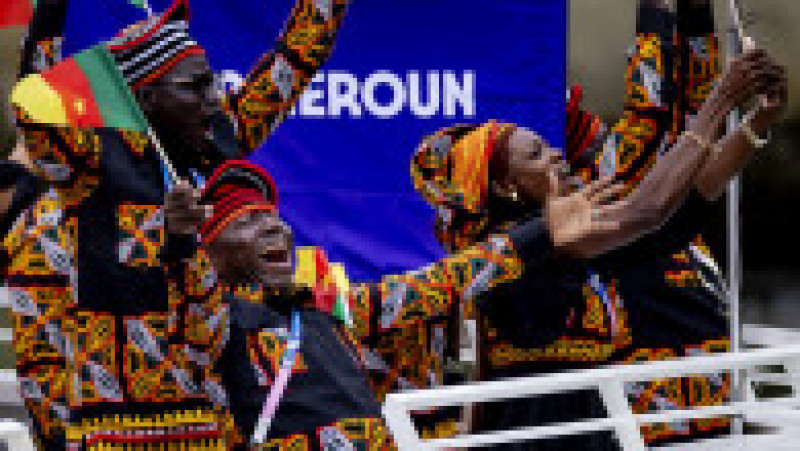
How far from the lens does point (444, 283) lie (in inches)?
156

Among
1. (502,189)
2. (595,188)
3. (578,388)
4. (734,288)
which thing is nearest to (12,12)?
(502,189)

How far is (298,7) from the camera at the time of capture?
4855 mm

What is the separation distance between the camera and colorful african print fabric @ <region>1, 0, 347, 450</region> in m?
4.10

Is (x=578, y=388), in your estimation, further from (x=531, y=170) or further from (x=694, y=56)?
(x=694, y=56)

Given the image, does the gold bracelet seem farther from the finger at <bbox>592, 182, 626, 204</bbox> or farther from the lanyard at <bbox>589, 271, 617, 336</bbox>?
the lanyard at <bbox>589, 271, 617, 336</bbox>

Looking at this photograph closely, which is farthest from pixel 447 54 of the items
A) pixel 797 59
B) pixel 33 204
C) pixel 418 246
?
pixel 797 59

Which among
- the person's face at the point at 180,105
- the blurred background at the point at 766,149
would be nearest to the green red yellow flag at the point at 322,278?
the person's face at the point at 180,105

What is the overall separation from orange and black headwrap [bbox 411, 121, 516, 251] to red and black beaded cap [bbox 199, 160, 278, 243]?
1.14 m

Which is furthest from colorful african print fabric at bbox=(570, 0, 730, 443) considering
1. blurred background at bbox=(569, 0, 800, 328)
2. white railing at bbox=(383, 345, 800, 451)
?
blurred background at bbox=(569, 0, 800, 328)

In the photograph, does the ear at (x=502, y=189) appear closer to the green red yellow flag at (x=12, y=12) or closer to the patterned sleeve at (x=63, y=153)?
the patterned sleeve at (x=63, y=153)

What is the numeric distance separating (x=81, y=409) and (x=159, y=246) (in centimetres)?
43

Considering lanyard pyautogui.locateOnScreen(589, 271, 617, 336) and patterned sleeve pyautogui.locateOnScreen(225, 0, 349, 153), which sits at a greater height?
patterned sleeve pyautogui.locateOnScreen(225, 0, 349, 153)

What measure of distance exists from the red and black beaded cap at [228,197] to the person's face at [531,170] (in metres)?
1.13

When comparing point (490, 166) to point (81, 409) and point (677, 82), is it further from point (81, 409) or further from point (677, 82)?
point (81, 409)
